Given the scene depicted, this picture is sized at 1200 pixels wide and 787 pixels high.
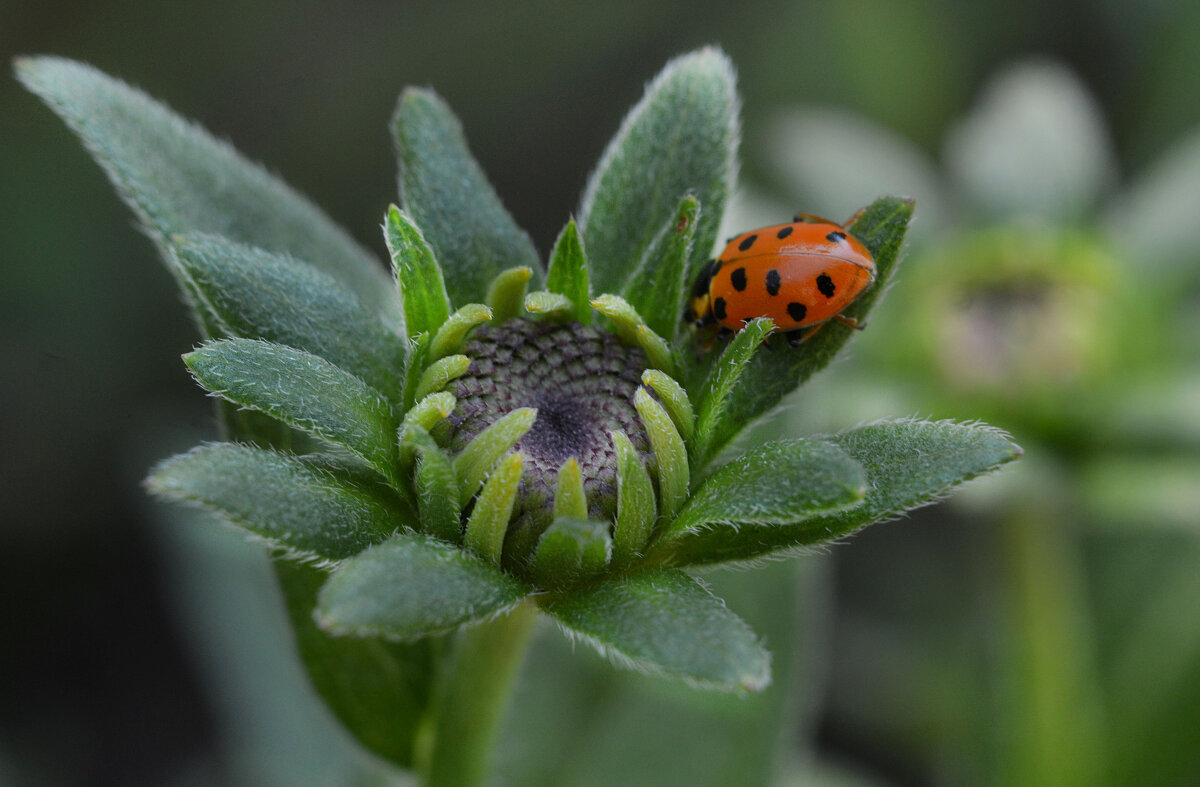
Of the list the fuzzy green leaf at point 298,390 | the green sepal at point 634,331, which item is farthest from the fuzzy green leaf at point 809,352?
the fuzzy green leaf at point 298,390

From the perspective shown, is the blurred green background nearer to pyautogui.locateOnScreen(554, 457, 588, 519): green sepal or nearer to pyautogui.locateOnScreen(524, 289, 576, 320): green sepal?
pyautogui.locateOnScreen(524, 289, 576, 320): green sepal

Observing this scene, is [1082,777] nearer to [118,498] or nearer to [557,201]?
[557,201]

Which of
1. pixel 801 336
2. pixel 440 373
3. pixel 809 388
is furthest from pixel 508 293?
pixel 809 388

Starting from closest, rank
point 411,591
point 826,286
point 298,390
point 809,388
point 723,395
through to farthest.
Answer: point 411,591, point 298,390, point 723,395, point 826,286, point 809,388

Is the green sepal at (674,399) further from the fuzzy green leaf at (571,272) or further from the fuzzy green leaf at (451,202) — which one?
the fuzzy green leaf at (451,202)

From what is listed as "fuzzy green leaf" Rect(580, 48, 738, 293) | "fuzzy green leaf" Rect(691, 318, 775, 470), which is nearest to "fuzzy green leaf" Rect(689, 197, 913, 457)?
"fuzzy green leaf" Rect(691, 318, 775, 470)

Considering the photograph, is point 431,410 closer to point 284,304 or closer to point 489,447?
point 489,447
